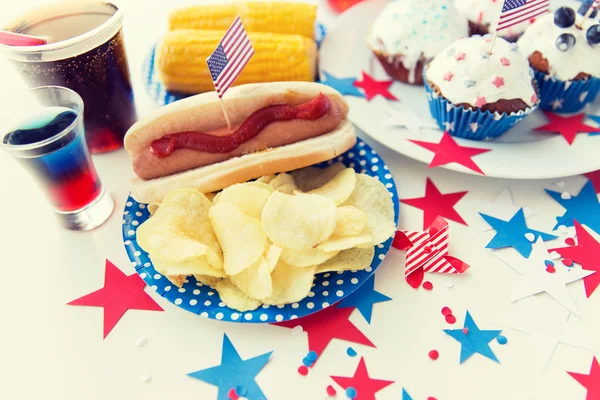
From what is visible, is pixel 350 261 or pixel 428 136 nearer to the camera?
pixel 350 261

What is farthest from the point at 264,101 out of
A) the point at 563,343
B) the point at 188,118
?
the point at 563,343

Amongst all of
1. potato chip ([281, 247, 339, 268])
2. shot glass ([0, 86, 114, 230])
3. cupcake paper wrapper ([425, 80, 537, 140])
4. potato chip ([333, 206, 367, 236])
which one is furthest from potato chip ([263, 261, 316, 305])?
cupcake paper wrapper ([425, 80, 537, 140])

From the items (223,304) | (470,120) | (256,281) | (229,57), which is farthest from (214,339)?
(470,120)

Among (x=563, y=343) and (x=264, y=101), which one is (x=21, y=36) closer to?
(x=264, y=101)

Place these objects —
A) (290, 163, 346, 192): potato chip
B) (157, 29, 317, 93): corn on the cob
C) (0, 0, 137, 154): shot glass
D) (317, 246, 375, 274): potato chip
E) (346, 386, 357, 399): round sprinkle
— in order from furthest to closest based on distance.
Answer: (157, 29, 317, 93): corn on the cob, (290, 163, 346, 192): potato chip, (0, 0, 137, 154): shot glass, (317, 246, 375, 274): potato chip, (346, 386, 357, 399): round sprinkle

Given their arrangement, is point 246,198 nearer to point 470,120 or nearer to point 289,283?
point 289,283

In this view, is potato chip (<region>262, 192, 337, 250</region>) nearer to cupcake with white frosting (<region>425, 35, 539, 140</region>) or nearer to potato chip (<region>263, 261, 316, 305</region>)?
potato chip (<region>263, 261, 316, 305</region>)
